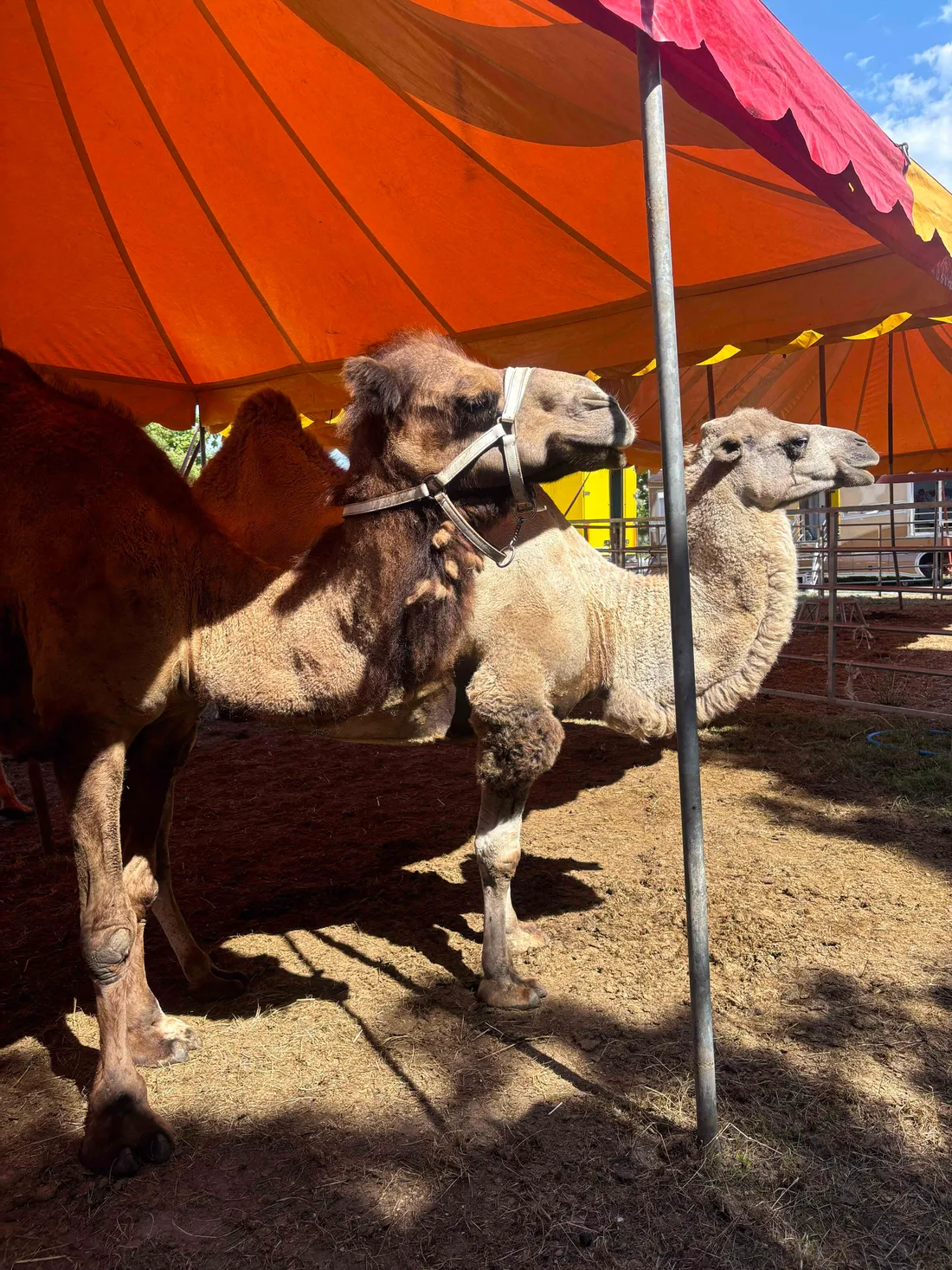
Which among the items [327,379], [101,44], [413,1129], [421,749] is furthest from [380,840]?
[101,44]

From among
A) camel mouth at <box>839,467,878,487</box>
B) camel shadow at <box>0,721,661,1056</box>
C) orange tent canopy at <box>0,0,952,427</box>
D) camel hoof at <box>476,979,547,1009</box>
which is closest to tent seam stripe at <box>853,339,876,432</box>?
orange tent canopy at <box>0,0,952,427</box>

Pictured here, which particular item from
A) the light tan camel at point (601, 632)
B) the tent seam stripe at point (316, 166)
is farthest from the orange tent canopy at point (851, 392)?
the light tan camel at point (601, 632)

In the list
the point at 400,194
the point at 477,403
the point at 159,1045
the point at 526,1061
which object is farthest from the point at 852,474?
the point at 159,1045

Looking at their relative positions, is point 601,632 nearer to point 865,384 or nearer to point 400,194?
point 400,194

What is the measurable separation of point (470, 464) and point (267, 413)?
1605mm

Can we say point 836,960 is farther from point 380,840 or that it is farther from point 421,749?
point 421,749

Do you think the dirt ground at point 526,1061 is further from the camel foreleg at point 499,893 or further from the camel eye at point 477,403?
the camel eye at point 477,403

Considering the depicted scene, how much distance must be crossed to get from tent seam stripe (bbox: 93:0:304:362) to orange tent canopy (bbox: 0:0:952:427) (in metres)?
0.02

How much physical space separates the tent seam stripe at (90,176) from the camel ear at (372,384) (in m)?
2.98

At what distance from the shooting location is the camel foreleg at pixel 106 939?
228 centimetres

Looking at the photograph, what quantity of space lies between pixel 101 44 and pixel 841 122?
3.47 m

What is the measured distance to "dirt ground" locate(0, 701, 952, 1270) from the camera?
196 centimetres

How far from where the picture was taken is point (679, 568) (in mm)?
1981

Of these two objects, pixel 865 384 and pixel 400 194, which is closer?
pixel 400 194
